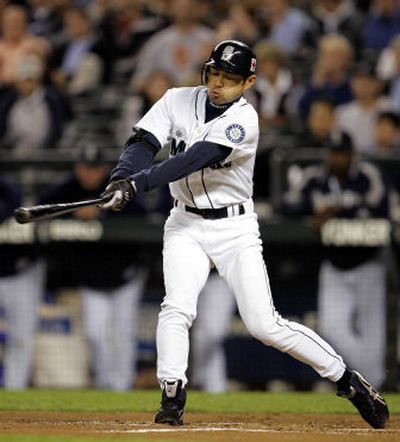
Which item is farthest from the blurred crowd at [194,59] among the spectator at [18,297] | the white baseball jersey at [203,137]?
the white baseball jersey at [203,137]

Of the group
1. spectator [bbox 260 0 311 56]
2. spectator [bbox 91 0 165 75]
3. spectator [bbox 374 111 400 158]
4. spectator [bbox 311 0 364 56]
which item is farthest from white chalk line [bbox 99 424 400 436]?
spectator [bbox 91 0 165 75]

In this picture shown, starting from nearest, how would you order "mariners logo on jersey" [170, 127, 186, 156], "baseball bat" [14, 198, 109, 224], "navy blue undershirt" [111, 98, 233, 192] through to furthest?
1. "baseball bat" [14, 198, 109, 224]
2. "navy blue undershirt" [111, 98, 233, 192]
3. "mariners logo on jersey" [170, 127, 186, 156]

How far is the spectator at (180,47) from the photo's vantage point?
11719 mm

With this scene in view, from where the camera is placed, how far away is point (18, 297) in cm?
947

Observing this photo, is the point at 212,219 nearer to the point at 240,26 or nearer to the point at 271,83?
the point at 271,83

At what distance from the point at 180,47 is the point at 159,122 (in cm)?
609

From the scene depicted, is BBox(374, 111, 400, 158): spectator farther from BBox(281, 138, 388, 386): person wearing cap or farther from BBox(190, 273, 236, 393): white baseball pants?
BBox(190, 273, 236, 393): white baseball pants

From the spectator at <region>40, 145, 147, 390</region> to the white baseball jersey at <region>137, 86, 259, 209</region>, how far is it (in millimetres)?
3419

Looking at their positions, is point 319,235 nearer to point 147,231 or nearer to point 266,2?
point 147,231

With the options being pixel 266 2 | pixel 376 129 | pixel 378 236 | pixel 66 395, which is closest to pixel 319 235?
pixel 378 236

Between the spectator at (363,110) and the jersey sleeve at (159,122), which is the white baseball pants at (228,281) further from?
the spectator at (363,110)

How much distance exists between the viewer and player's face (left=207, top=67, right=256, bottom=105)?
5.73m

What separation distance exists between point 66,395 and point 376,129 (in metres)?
3.50

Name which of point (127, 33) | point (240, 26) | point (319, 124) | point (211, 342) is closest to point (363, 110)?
point (319, 124)
